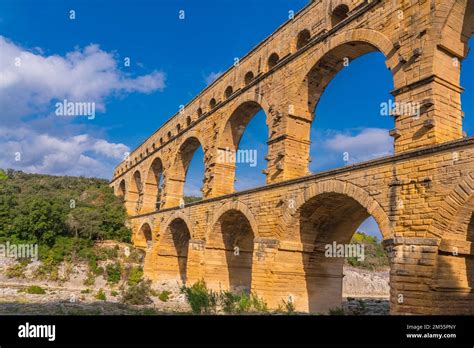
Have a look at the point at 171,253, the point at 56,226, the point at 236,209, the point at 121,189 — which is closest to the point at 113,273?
the point at 171,253

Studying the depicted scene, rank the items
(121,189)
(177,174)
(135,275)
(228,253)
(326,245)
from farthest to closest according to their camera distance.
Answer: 1. (121,189)
2. (177,174)
3. (135,275)
4. (228,253)
5. (326,245)

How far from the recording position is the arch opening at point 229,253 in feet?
59.1

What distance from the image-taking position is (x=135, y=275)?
2558 cm

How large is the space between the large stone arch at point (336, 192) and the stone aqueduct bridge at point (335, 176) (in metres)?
0.03

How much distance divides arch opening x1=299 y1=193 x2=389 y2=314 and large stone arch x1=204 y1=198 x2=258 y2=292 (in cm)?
435

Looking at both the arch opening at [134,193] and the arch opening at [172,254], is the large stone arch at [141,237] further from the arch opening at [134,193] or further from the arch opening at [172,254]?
the arch opening at [134,193]

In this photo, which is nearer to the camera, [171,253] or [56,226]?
[171,253]

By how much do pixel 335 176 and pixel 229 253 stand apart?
8.34 meters

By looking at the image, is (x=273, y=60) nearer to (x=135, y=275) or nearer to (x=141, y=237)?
(x=135, y=275)

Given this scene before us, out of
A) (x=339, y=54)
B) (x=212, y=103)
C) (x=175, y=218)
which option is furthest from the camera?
(x=175, y=218)

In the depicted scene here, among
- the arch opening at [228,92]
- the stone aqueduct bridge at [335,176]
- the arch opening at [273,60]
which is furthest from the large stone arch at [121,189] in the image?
the arch opening at [273,60]

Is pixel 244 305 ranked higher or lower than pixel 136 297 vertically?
higher
